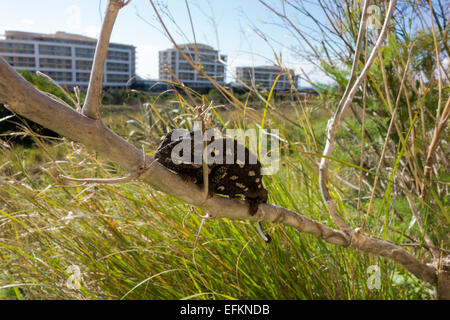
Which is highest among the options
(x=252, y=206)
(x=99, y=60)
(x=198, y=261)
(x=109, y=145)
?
(x=99, y=60)

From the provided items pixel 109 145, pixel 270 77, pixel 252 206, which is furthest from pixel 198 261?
pixel 270 77

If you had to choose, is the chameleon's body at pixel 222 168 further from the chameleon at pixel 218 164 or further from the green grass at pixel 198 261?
the green grass at pixel 198 261

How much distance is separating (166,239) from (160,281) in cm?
14

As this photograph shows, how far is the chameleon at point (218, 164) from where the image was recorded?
0.47m

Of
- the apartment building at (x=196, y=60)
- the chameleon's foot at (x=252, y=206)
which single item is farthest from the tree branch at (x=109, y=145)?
the apartment building at (x=196, y=60)

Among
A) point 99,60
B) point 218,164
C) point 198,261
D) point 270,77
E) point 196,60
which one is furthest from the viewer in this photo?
point 270,77

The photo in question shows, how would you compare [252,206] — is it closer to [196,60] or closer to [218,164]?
[218,164]

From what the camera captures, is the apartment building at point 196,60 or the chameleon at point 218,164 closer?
the chameleon at point 218,164

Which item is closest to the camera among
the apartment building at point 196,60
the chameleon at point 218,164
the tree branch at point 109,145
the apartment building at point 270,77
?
the tree branch at point 109,145

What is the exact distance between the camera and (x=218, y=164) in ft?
1.64

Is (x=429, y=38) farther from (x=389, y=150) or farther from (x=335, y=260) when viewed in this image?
(x=335, y=260)

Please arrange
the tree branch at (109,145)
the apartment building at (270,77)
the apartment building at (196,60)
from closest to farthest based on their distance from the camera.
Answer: the tree branch at (109,145) → the apartment building at (196,60) → the apartment building at (270,77)

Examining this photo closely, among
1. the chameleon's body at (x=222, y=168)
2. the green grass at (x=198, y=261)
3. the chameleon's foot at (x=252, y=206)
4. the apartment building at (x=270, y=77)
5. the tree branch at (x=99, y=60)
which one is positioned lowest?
the green grass at (x=198, y=261)

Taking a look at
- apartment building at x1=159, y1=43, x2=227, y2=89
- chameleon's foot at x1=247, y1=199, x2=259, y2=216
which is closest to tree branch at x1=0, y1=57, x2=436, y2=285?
chameleon's foot at x1=247, y1=199, x2=259, y2=216
